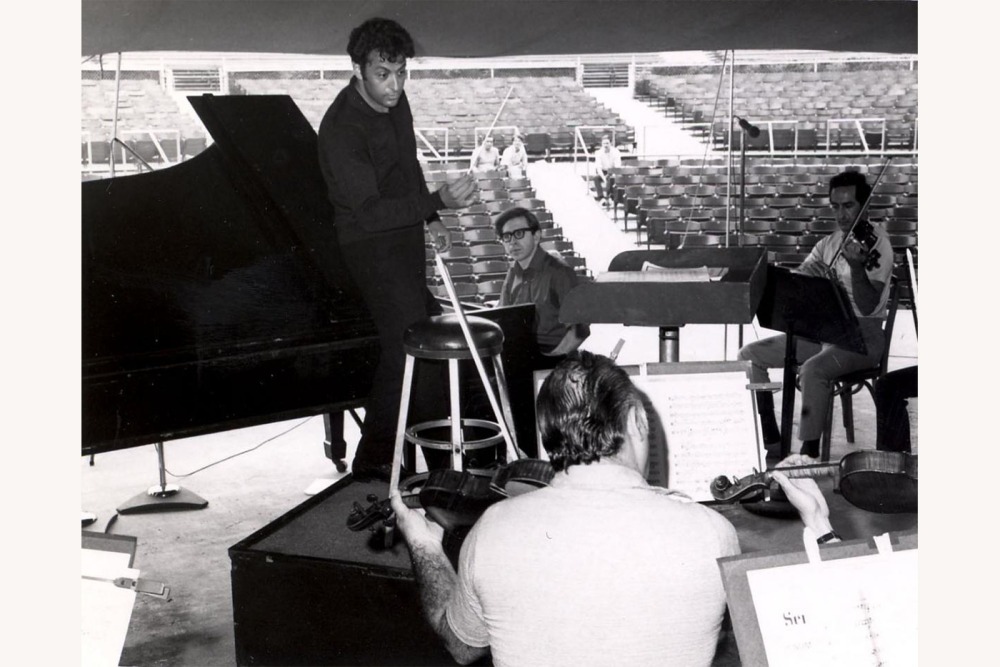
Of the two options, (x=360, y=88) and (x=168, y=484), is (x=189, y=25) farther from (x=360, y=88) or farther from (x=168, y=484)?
(x=168, y=484)

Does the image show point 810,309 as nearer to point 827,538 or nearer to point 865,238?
point 865,238

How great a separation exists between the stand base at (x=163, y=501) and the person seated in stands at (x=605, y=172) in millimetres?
10144

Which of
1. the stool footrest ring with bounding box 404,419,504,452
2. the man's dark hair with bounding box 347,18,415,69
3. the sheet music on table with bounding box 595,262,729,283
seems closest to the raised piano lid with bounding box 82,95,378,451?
the stool footrest ring with bounding box 404,419,504,452

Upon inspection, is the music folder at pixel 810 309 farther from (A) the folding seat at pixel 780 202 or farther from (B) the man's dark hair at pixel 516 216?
(A) the folding seat at pixel 780 202

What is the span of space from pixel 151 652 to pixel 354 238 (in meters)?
1.39

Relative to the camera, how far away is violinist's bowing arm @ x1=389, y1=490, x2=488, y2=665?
1.75 m

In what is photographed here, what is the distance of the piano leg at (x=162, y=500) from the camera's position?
13.8 feet

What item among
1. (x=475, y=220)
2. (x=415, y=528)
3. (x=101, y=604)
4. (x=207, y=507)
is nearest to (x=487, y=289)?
(x=475, y=220)

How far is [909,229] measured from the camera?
10.9m

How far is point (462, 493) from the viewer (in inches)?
88.1

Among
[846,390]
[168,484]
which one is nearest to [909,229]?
[846,390]

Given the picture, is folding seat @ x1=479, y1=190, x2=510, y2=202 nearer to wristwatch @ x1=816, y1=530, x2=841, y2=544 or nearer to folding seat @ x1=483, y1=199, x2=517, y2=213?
folding seat @ x1=483, y1=199, x2=517, y2=213

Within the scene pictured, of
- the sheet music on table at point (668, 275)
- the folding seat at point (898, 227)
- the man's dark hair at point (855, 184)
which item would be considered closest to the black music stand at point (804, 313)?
the man's dark hair at point (855, 184)

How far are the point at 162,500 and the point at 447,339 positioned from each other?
2.05 metres
